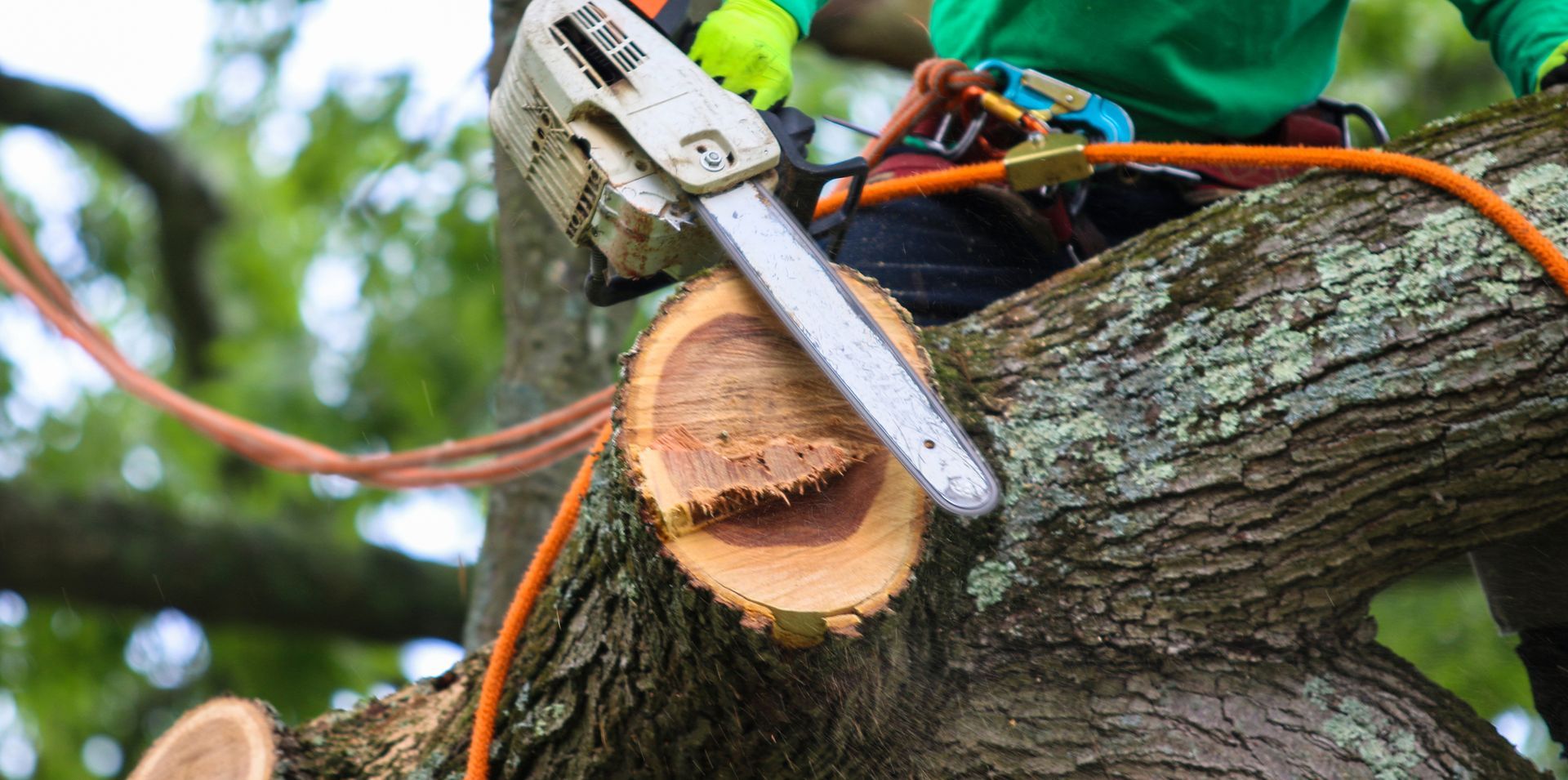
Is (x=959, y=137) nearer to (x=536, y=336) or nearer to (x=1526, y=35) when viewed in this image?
(x=1526, y=35)

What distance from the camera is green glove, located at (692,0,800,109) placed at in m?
1.50

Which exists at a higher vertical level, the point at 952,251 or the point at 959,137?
the point at 959,137

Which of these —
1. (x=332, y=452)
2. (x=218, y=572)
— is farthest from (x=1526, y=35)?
(x=218, y=572)

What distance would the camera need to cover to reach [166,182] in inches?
196

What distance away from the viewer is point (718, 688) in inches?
45.7

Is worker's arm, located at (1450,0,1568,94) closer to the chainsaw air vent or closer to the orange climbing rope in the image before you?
the orange climbing rope

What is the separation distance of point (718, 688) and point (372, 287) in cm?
336

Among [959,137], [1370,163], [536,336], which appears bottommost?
[536,336]

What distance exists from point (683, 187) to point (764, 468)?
0.36 meters

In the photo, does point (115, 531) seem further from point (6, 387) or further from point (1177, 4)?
point (1177, 4)

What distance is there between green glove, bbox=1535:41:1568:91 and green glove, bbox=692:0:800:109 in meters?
0.96

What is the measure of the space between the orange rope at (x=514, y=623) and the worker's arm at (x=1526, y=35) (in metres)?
1.32

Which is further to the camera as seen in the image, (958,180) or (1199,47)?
(1199,47)

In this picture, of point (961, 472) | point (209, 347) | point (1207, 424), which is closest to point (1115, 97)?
point (1207, 424)
